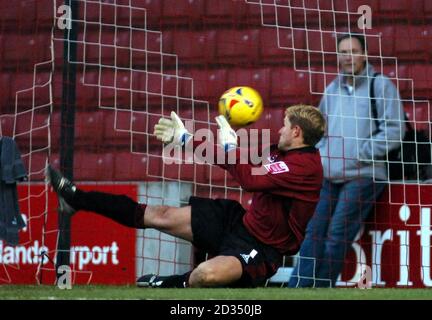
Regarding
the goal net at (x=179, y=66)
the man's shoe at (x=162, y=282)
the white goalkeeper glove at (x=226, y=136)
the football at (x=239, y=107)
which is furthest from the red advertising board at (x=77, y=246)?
the white goalkeeper glove at (x=226, y=136)

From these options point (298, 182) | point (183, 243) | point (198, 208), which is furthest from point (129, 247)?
point (298, 182)

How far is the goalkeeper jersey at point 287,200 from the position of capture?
8133 mm

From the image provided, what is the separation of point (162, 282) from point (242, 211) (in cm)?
76

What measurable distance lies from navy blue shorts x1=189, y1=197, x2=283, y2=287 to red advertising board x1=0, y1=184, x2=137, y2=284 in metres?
1.49

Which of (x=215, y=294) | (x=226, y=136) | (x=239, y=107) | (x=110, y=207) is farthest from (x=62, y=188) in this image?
(x=215, y=294)

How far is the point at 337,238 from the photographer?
31.9ft

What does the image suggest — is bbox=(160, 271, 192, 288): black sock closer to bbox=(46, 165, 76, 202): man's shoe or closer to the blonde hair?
bbox=(46, 165, 76, 202): man's shoe

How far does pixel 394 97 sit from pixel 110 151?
10.1ft

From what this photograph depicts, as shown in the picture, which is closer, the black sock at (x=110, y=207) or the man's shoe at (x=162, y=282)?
the man's shoe at (x=162, y=282)

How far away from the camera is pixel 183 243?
9.91m

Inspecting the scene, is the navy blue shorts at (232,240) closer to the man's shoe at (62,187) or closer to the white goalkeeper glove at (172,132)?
the white goalkeeper glove at (172,132)

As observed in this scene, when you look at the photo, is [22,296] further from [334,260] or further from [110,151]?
[110,151]

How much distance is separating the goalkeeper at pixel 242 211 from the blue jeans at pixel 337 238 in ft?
4.47

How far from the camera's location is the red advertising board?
9945 millimetres
